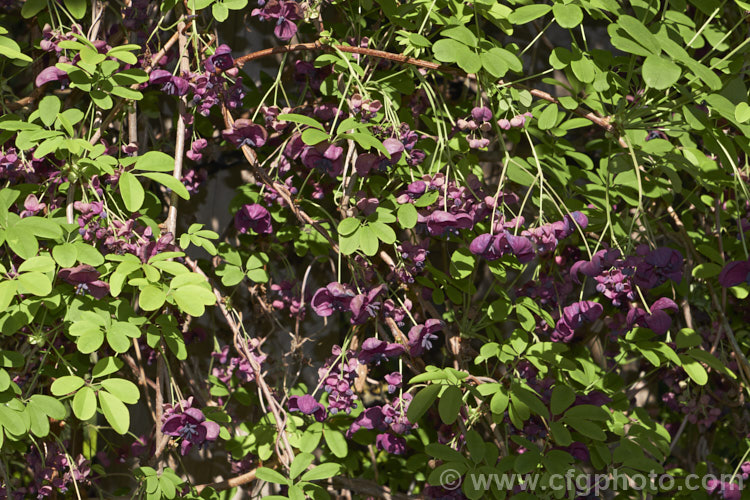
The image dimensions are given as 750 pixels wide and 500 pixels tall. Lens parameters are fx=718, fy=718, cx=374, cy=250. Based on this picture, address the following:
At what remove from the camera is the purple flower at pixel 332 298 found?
1.51m

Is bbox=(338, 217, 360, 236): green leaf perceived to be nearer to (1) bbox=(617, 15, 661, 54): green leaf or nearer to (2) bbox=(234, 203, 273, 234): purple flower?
(2) bbox=(234, 203, 273, 234): purple flower

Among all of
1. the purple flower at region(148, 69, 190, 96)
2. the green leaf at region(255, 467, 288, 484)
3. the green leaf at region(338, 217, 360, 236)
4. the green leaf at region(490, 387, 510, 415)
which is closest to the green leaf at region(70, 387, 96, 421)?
the green leaf at region(255, 467, 288, 484)

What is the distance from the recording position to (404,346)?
1609 millimetres

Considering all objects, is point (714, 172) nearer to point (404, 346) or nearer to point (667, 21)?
point (667, 21)

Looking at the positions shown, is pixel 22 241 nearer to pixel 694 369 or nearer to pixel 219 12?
pixel 219 12

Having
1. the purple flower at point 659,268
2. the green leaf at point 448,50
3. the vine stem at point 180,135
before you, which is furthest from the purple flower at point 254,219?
the purple flower at point 659,268

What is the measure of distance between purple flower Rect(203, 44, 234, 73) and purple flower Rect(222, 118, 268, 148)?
0.41ft

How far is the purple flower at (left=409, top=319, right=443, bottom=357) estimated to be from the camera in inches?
61.0

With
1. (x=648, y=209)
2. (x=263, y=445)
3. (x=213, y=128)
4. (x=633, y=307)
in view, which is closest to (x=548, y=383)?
(x=633, y=307)

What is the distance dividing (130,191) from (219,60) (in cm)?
38

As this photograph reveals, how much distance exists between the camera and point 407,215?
1.45 m

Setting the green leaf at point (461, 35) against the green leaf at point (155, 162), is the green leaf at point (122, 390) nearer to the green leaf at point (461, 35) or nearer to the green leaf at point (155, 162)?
the green leaf at point (155, 162)

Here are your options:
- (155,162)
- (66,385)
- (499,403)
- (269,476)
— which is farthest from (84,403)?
(499,403)

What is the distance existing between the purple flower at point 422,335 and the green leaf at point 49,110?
0.88 m
